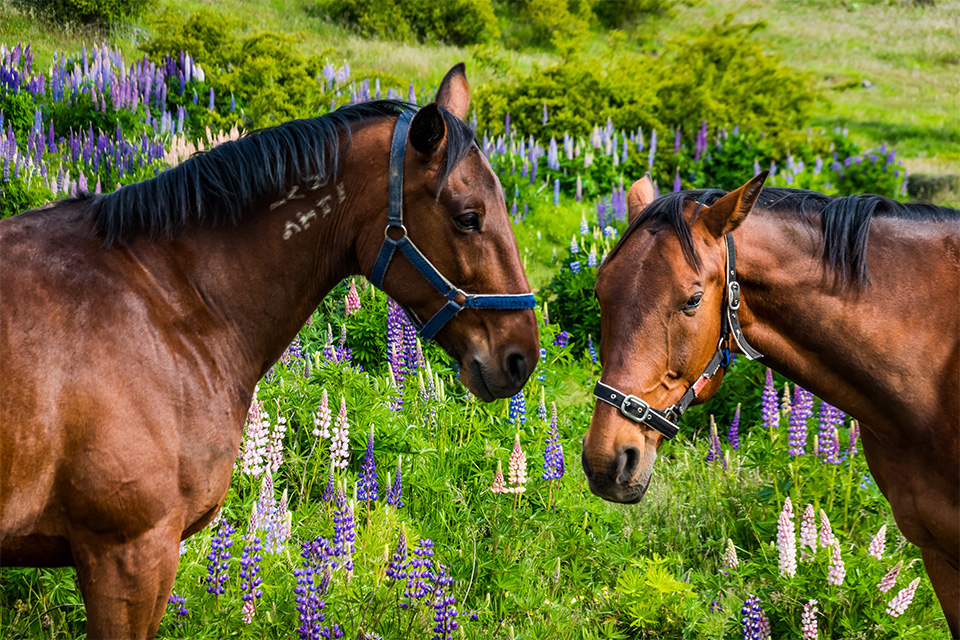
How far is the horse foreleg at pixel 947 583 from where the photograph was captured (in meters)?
3.05

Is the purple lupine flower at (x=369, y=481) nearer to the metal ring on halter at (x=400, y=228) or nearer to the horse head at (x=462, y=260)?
the horse head at (x=462, y=260)

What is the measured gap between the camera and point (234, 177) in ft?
8.70

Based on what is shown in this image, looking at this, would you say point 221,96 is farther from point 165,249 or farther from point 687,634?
point 687,634

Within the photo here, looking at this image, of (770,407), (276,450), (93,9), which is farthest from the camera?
(93,9)

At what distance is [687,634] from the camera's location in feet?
11.9

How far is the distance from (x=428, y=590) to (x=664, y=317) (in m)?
1.63

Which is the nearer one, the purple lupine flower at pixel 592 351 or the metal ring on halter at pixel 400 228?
the metal ring on halter at pixel 400 228

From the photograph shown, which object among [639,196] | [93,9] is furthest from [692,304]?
[93,9]

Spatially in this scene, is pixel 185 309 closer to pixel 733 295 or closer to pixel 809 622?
pixel 733 295

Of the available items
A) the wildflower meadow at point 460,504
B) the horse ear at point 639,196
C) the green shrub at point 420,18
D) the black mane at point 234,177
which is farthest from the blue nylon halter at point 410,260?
the green shrub at point 420,18

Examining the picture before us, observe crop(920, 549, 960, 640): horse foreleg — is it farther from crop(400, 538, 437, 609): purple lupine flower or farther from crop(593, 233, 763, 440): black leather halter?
crop(400, 538, 437, 609): purple lupine flower

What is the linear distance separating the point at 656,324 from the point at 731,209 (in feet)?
1.66

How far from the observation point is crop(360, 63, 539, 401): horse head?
264 cm

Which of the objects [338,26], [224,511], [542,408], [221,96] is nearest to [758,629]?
[542,408]
